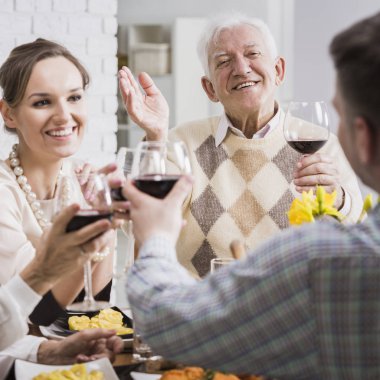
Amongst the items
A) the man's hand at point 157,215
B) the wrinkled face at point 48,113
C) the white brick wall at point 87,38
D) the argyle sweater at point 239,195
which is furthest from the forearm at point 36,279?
the white brick wall at point 87,38

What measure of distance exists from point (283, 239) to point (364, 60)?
0.93 ft

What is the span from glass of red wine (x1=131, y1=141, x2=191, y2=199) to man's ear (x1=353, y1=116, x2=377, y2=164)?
39 cm

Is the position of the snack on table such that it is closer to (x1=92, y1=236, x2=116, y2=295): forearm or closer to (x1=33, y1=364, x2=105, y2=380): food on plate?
(x1=33, y1=364, x2=105, y2=380): food on plate

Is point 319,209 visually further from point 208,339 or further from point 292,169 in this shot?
point 292,169

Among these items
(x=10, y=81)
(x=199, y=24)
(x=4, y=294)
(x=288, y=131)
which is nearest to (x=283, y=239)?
(x=4, y=294)

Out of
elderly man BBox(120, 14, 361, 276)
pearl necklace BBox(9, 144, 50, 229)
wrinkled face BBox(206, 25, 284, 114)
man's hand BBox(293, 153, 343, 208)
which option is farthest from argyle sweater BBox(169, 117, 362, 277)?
pearl necklace BBox(9, 144, 50, 229)

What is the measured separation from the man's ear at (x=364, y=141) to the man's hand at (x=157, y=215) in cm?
35

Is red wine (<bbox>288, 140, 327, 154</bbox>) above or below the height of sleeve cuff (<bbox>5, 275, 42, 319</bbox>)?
above

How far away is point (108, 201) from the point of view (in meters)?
1.41

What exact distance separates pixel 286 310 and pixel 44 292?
0.72 metres

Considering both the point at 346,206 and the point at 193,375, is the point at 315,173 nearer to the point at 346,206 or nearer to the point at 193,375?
the point at 346,206

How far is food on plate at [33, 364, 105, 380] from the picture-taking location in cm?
144

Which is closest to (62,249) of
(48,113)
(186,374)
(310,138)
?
(186,374)

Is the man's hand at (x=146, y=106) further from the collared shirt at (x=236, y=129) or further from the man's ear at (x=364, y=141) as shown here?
the man's ear at (x=364, y=141)
